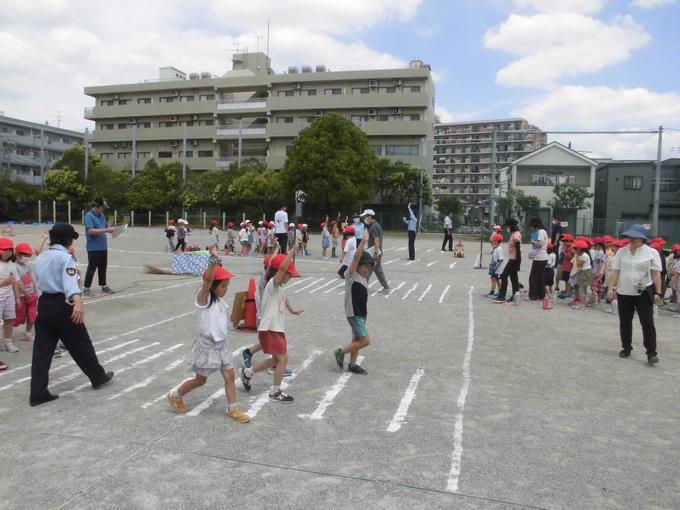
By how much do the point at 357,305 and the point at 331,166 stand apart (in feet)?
131

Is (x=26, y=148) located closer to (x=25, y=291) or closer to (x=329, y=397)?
(x=25, y=291)

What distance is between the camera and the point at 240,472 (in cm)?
397

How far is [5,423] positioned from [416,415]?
11.8ft

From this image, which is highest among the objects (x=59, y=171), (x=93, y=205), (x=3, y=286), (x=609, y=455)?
→ (x=59, y=171)

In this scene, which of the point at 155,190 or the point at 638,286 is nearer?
the point at 638,286

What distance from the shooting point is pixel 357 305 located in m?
6.54

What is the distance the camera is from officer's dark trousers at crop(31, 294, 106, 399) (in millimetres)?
5273

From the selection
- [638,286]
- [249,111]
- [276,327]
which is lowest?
[276,327]

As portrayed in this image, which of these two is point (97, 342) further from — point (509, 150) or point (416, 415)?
point (509, 150)

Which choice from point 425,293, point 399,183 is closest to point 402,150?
point 399,183

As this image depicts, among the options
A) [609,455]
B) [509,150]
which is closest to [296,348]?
[609,455]

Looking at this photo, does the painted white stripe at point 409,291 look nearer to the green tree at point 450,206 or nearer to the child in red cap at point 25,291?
the child in red cap at point 25,291

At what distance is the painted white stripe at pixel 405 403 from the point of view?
16.4 ft

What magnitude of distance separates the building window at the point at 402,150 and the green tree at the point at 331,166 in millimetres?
11143
